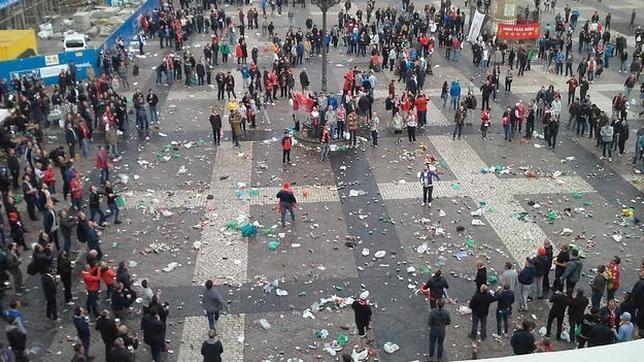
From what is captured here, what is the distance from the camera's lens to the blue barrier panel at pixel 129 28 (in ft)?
107

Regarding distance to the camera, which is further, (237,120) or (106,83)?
(106,83)

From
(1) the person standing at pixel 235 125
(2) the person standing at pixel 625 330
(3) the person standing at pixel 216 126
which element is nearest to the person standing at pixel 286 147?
(1) the person standing at pixel 235 125

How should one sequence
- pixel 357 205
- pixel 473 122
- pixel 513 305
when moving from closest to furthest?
pixel 513 305 → pixel 357 205 → pixel 473 122

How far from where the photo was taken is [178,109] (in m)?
25.6

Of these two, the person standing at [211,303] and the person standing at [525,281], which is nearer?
the person standing at [211,303]

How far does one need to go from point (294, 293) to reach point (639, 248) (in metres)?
8.19

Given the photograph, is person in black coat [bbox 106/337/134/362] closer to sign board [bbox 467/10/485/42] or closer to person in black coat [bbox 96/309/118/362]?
person in black coat [bbox 96/309/118/362]

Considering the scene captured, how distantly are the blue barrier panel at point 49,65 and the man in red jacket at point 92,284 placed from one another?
55.0ft

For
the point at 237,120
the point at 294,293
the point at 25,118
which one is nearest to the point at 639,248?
the point at 294,293

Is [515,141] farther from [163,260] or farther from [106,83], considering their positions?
[106,83]

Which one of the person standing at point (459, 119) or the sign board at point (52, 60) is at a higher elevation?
the sign board at point (52, 60)

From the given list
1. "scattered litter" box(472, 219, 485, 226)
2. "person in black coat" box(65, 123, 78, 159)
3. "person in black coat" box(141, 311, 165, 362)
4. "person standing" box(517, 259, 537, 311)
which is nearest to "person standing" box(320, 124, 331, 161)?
"scattered litter" box(472, 219, 485, 226)

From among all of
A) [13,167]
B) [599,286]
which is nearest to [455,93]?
[599,286]

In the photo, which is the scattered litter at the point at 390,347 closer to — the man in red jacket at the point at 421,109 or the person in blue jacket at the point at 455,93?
the man in red jacket at the point at 421,109
